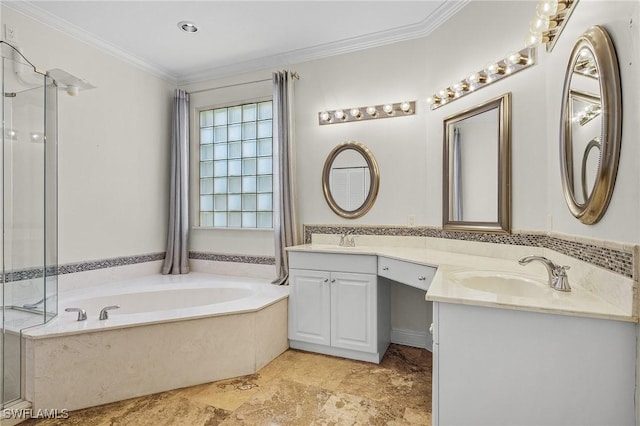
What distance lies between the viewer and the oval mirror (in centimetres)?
124

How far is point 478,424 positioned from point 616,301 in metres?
0.69

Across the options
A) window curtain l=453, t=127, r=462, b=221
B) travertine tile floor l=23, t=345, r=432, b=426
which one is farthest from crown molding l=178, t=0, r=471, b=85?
travertine tile floor l=23, t=345, r=432, b=426

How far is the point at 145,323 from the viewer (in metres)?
2.20

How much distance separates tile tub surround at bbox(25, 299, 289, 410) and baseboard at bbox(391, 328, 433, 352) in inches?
46.6

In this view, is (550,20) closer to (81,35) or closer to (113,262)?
(81,35)

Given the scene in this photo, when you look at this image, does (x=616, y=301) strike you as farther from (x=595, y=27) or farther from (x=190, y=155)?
(x=190, y=155)

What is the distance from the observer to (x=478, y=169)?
2445 mm

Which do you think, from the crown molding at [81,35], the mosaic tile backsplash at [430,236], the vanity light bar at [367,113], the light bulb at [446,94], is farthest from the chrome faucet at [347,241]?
the crown molding at [81,35]

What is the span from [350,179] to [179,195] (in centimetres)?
195

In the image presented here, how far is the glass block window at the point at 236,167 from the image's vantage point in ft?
12.0

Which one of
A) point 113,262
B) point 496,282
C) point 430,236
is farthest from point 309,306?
point 113,262

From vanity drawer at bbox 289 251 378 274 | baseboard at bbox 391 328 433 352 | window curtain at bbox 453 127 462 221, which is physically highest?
window curtain at bbox 453 127 462 221

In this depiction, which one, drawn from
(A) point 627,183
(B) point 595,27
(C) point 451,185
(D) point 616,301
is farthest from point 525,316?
(C) point 451,185

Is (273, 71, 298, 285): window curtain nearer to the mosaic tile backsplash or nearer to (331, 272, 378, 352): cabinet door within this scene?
the mosaic tile backsplash
